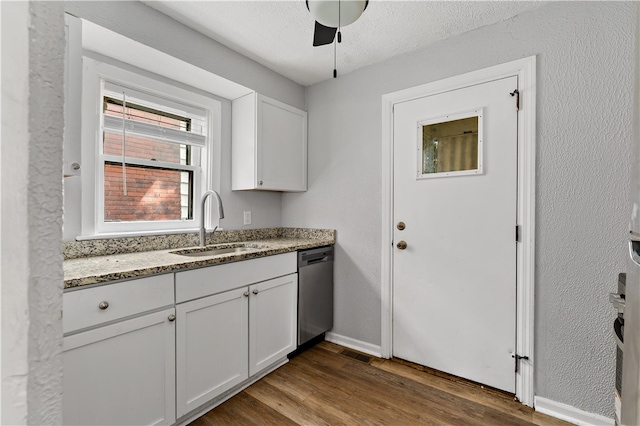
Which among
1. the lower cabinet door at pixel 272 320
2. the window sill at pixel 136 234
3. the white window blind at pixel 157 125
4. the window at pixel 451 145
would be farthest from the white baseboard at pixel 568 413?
the white window blind at pixel 157 125

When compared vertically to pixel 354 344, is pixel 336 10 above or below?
above

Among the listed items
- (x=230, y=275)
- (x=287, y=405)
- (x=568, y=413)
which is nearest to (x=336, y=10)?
(x=230, y=275)

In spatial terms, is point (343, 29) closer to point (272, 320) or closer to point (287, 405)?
point (272, 320)

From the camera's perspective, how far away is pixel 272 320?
2174 mm

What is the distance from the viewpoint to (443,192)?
2.17 metres

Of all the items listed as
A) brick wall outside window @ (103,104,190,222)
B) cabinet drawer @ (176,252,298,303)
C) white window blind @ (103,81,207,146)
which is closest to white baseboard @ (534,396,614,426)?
cabinet drawer @ (176,252,298,303)

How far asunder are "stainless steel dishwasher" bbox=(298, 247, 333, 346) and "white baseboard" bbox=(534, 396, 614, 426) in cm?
152

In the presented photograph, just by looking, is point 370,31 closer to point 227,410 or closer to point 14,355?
point 14,355

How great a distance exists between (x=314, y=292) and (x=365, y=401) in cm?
89

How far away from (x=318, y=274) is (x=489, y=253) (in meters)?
1.29

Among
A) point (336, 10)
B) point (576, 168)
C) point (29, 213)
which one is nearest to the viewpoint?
point (29, 213)

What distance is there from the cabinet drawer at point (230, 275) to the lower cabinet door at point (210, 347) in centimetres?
5

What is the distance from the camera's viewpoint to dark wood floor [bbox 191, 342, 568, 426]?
68.0 inches

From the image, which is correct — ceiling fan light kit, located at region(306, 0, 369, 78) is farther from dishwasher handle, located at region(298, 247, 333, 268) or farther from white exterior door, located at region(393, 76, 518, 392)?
dishwasher handle, located at region(298, 247, 333, 268)
